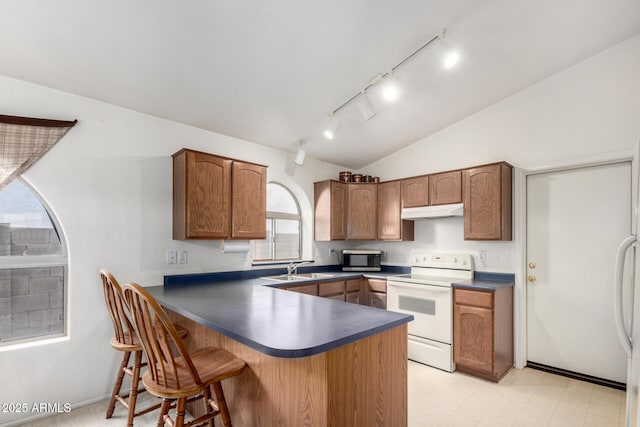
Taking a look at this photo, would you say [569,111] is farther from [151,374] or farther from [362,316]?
[151,374]

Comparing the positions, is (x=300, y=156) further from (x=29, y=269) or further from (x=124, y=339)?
(x=29, y=269)

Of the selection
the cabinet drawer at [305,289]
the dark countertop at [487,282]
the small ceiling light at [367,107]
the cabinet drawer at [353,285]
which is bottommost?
the cabinet drawer at [353,285]

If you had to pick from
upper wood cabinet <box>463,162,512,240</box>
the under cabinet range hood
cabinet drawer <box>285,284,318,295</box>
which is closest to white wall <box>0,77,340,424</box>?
cabinet drawer <box>285,284,318,295</box>

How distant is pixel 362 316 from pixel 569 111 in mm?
2856

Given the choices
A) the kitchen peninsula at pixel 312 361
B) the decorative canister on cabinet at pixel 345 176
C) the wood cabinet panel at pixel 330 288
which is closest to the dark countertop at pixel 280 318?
the kitchen peninsula at pixel 312 361

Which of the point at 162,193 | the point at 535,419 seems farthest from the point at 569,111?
the point at 162,193

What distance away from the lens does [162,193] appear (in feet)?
9.53

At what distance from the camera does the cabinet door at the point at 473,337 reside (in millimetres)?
2895

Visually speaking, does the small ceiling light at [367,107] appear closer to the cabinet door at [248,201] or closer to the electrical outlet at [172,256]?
the cabinet door at [248,201]

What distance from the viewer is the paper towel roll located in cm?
323

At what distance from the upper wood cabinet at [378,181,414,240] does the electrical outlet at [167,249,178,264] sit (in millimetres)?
2413

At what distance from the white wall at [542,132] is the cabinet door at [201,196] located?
7.80 ft

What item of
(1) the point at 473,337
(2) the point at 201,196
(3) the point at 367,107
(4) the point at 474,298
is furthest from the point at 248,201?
(1) the point at 473,337

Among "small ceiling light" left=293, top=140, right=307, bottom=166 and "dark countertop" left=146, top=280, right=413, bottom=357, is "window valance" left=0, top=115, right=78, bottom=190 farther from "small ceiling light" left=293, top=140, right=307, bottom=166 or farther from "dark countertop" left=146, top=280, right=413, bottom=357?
"small ceiling light" left=293, top=140, right=307, bottom=166
